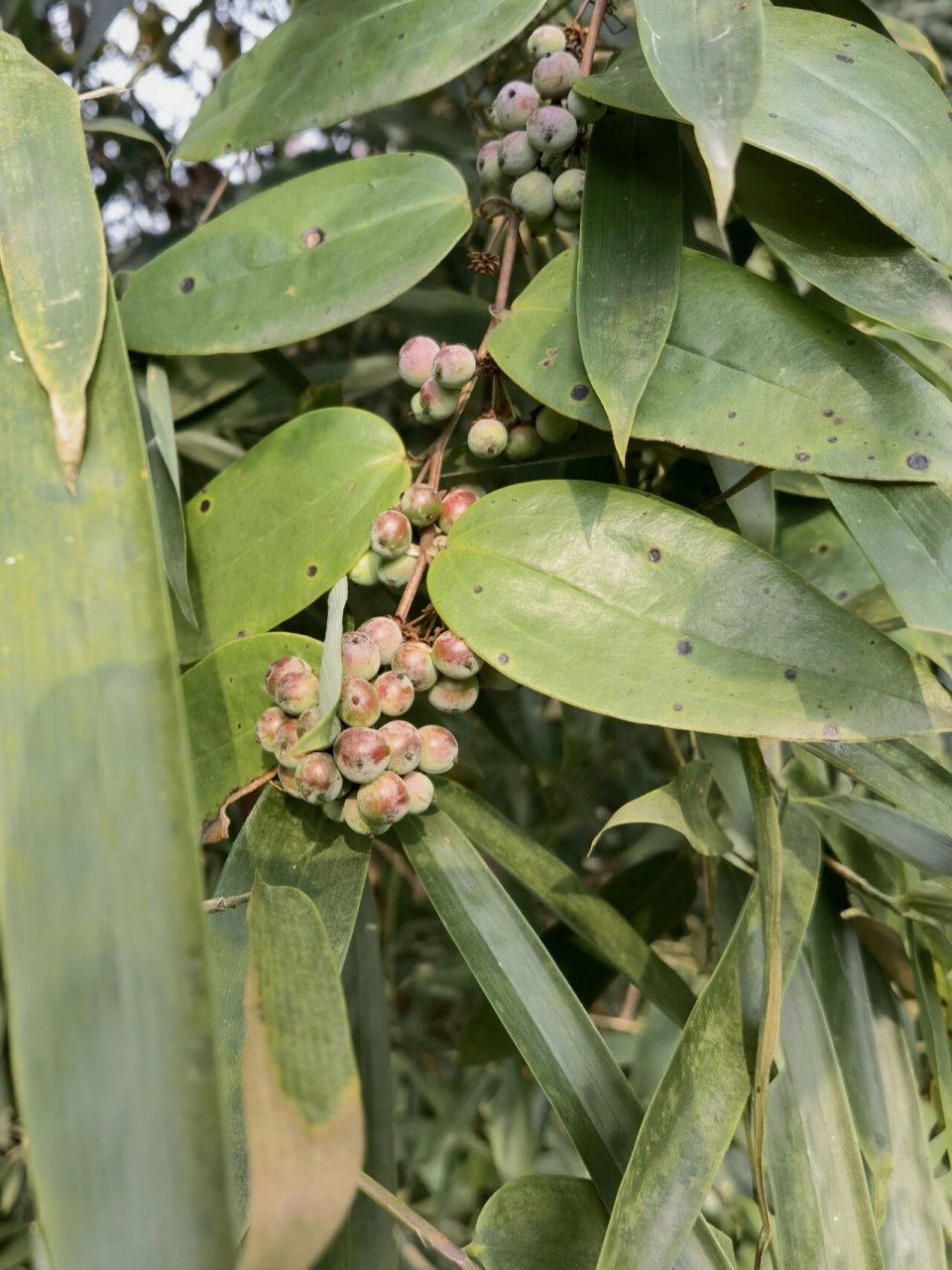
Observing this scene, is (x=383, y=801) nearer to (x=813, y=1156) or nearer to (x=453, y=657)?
(x=453, y=657)

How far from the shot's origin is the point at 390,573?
0.43 meters

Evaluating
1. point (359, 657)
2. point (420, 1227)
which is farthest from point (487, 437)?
point (420, 1227)

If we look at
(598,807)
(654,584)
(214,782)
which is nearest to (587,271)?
(654,584)

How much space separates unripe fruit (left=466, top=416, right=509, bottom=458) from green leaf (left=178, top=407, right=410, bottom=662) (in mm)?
35

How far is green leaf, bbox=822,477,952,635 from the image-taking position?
37 centimetres

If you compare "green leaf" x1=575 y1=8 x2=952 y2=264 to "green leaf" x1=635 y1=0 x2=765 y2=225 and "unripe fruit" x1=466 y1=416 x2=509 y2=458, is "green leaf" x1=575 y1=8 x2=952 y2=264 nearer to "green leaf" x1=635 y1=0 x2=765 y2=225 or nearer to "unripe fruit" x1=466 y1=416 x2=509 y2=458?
"green leaf" x1=635 y1=0 x2=765 y2=225

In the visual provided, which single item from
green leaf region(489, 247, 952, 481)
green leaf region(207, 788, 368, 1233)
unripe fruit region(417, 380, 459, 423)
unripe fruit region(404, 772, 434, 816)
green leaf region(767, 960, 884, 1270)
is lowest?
green leaf region(767, 960, 884, 1270)

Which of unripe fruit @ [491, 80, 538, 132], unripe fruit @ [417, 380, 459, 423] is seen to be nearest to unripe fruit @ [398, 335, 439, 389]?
unripe fruit @ [417, 380, 459, 423]

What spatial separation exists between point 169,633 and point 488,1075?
0.79 meters

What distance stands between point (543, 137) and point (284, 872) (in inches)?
13.6

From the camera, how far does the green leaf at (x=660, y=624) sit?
0.34 meters

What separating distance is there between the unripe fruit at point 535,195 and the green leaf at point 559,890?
280 mm

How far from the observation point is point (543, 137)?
1.41ft

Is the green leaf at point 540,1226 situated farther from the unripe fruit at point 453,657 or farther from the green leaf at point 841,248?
the green leaf at point 841,248
